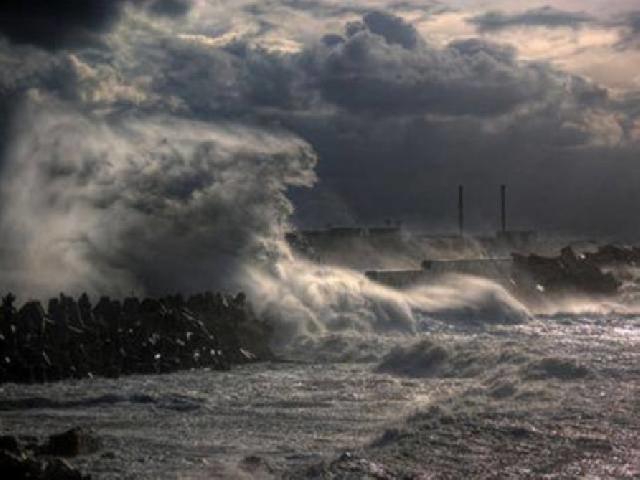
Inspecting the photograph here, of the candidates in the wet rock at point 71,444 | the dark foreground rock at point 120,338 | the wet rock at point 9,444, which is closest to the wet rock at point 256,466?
the wet rock at point 71,444

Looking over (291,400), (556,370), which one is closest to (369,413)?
(291,400)

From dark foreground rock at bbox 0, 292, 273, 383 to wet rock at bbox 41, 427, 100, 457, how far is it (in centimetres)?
572

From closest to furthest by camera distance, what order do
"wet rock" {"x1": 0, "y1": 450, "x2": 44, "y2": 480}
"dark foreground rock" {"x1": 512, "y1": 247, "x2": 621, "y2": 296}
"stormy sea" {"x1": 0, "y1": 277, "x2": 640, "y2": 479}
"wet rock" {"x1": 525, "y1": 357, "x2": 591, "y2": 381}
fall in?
"wet rock" {"x1": 0, "y1": 450, "x2": 44, "y2": 480} < "stormy sea" {"x1": 0, "y1": 277, "x2": 640, "y2": 479} < "wet rock" {"x1": 525, "y1": 357, "x2": 591, "y2": 381} < "dark foreground rock" {"x1": 512, "y1": 247, "x2": 621, "y2": 296}

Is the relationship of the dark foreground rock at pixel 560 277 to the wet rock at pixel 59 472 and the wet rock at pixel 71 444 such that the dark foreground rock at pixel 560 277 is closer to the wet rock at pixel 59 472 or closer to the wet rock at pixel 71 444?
the wet rock at pixel 71 444

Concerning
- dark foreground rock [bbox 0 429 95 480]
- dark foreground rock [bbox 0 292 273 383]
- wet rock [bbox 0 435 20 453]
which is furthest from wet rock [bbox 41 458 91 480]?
dark foreground rock [bbox 0 292 273 383]

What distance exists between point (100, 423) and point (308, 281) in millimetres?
14287

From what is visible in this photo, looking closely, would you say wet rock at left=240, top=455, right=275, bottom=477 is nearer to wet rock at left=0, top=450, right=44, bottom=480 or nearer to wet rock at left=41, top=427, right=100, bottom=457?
wet rock at left=41, top=427, right=100, bottom=457

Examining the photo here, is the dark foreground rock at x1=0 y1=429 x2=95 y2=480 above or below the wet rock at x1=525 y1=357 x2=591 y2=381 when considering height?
above

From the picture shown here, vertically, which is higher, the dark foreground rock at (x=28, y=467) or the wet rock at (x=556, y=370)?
the dark foreground rock at (x=28, y=467)

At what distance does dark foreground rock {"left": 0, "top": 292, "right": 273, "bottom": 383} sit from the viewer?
53.9 feet

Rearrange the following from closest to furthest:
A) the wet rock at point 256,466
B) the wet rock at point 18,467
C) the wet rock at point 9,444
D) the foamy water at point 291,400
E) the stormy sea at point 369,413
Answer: the wet rock at point 18,467 < the wet rock at point 9,444 < the wet rock at point 256,466 < the stormy sea at point 369,413 < the foamy water at point 291,400

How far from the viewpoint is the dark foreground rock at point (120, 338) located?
53.9ft

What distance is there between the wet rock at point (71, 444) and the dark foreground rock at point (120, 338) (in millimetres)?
5720

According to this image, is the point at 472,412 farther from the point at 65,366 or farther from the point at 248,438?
the point at 65,366
